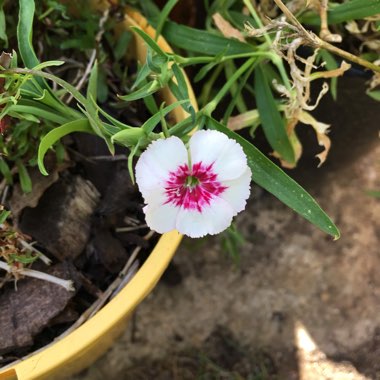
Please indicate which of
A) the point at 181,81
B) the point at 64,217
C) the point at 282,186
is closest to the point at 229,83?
the point at 181,81

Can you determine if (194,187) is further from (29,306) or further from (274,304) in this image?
(274,304)

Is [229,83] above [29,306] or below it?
above

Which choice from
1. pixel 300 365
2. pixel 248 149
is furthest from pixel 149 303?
pixel 248 149

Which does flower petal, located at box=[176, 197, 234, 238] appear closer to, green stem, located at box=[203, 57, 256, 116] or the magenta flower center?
the magenta flower center

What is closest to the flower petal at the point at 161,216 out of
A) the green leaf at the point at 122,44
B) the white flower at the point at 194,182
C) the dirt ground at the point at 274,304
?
the white flower at the point at 194,182

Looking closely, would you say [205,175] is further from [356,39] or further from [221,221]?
[356,39]

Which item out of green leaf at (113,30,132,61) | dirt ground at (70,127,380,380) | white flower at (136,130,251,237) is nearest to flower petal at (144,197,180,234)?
white flower at (136,130,251,237)

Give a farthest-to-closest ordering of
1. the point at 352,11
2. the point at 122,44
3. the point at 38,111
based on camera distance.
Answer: the point at 122,44 < the point at 352,11 < the point at 38,111
